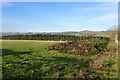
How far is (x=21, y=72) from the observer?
10.9m

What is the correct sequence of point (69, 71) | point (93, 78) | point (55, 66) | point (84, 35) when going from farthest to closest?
point (84, 35) < point (55, 66) < point (69, 71) < point (93, 78)

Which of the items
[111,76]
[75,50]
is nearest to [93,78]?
[111,76]

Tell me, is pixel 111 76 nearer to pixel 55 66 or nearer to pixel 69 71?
pixel 69 71

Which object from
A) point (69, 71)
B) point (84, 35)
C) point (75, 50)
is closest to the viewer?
point (69, 71)

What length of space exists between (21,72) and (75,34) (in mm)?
27030

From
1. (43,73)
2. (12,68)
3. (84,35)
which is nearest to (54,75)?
(43,73)

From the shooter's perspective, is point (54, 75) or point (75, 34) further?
point (75, 34)

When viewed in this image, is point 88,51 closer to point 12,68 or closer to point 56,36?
point 12,68

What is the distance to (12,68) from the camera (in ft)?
38.1

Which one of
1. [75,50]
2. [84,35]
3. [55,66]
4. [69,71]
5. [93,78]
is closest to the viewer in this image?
[93,78]

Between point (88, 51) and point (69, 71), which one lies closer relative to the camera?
point (69, 71)

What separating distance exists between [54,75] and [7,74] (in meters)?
2.08

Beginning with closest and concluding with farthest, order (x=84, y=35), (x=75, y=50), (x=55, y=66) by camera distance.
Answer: (x=55, y=66) < (x=75, y=50) < (x=84, y=35)

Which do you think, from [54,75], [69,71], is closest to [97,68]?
[69,71]
